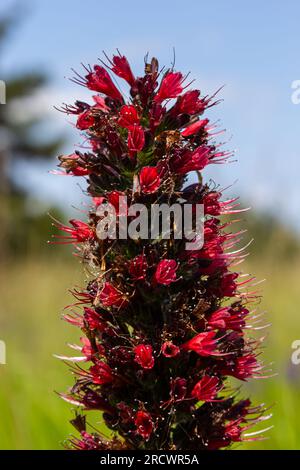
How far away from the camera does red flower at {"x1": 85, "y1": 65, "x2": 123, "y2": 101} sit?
8.76 feet

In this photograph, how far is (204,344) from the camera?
233 centimetres

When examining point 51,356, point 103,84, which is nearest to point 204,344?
point 103,84

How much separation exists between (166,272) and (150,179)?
313 mm

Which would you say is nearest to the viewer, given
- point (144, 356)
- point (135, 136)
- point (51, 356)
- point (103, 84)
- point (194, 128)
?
point (144, 356)

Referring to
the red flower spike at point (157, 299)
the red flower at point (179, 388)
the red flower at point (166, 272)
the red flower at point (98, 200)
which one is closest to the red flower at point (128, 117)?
the red flower spike at point (157, 299)

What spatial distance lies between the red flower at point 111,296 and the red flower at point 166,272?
0.15 metres

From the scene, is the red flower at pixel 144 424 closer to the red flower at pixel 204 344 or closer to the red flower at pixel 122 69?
the red flower at pixel 204 344

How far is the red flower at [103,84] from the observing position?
8.76 feet

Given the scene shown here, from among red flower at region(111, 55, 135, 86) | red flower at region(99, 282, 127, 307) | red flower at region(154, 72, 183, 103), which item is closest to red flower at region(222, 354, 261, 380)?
red flower at region(99, 282, 127, 307)

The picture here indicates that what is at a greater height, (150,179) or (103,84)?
(103,84)

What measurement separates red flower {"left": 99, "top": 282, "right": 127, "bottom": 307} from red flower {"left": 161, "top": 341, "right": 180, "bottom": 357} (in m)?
0.21

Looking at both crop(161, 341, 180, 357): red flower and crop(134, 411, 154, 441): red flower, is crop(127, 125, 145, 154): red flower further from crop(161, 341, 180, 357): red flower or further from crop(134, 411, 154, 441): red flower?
crop(134, 411, 154, 441): red flower

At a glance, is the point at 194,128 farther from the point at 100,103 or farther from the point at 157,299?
the point at 157,299
